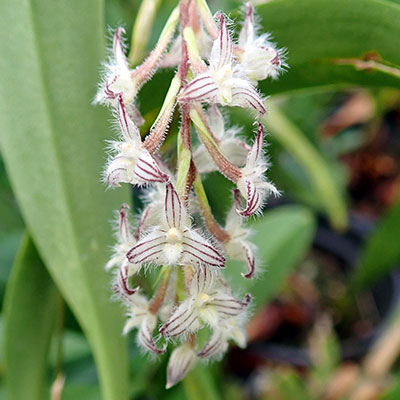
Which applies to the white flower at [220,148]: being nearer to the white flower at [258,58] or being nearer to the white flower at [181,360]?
the white flower at [258,58]

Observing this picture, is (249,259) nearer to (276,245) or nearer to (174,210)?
(174,210)

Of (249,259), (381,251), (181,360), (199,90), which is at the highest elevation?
(199,90)

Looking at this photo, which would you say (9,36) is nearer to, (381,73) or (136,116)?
(136,116)

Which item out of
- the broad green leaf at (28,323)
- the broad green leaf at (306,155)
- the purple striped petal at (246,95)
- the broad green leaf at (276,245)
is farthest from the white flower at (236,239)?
the broad green leaf at (306,155)

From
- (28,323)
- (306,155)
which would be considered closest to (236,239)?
(28,323)

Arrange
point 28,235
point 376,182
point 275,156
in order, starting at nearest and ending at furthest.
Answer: point 28,235 < point 275,156 < point 376,182

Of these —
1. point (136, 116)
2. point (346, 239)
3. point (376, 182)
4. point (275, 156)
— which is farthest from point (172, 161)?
point (376, 182)

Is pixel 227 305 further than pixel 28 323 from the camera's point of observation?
No
